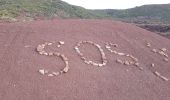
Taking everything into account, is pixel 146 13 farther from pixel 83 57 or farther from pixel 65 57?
pixel 65 57

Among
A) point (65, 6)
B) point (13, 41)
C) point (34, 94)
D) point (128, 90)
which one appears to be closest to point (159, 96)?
point (128, 90)

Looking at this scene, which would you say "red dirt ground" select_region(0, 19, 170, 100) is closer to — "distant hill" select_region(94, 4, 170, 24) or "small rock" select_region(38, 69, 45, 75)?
"small rock" select_region(38, 69, 45, 75)

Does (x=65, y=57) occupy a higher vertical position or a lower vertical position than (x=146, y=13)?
higher

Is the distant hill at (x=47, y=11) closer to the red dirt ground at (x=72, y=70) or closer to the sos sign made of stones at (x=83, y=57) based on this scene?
the red dirt ground at (x=72, y=70)

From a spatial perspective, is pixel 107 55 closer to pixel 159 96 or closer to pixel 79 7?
pixel 159 96

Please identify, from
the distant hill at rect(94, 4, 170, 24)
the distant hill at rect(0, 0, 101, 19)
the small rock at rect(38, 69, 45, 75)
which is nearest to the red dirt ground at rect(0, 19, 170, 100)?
the small rock at rect(38, 69, 45, 75)

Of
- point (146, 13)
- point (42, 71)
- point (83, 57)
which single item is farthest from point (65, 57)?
point (146, 13)
